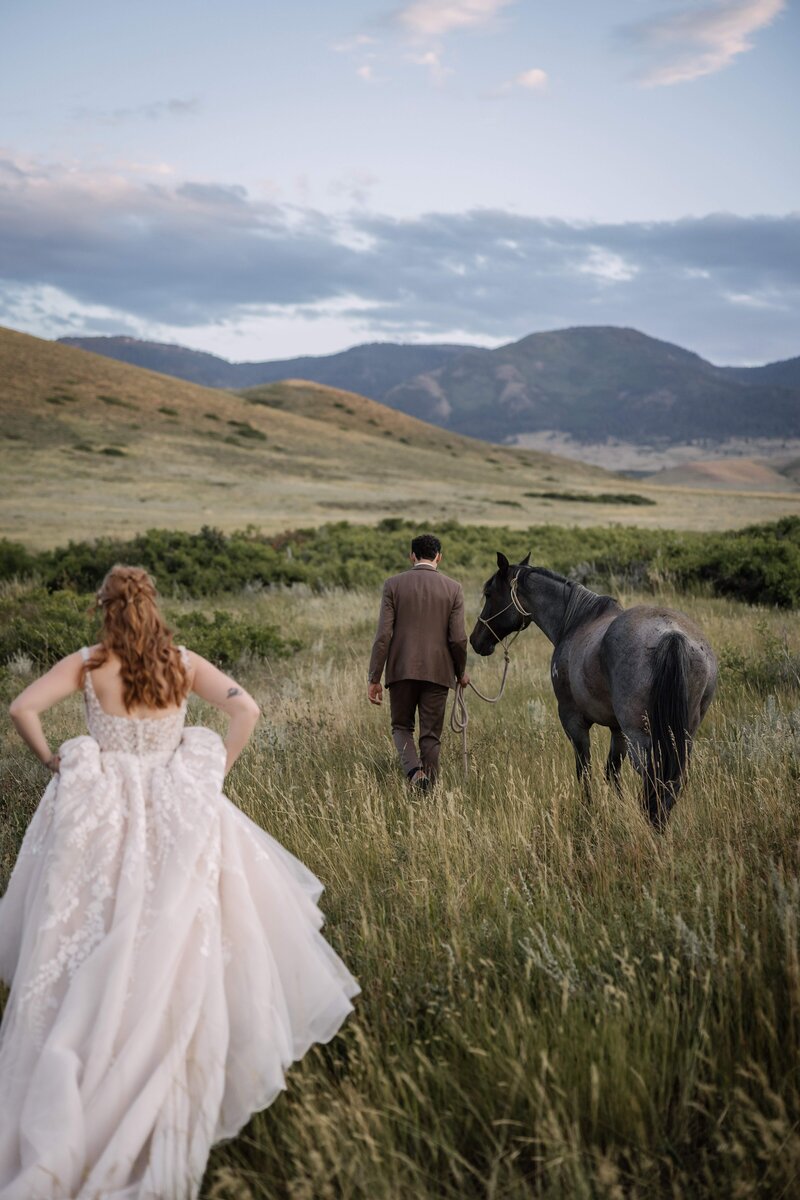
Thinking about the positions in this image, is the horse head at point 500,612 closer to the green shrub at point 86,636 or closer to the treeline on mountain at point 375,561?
the green shrub at point 86,636

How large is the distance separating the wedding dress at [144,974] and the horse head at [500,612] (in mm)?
4316

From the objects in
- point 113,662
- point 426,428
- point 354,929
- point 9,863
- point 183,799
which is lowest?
point 9,863

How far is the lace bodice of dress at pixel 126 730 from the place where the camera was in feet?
11.3

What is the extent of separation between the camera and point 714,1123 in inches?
102

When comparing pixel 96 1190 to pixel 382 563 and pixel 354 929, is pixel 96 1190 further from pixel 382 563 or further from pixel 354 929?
pixel 382 563

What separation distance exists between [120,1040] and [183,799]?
805 millimetres

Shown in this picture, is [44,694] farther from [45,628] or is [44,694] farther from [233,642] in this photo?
[45,628]

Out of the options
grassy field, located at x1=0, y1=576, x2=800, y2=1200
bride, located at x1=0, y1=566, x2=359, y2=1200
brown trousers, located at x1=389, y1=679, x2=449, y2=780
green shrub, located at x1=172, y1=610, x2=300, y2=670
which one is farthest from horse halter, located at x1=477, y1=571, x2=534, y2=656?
green shrub, located at x1=172, y1=610, x2=300, y2=670

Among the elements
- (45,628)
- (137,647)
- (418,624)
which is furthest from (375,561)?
(137,647)

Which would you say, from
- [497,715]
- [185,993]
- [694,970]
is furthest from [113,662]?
[497,715]

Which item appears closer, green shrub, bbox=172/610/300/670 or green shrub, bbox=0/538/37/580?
green shrub, bbox=172/610/300/670

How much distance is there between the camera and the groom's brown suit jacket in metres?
6.67

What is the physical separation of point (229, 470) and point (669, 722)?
52.4 metres

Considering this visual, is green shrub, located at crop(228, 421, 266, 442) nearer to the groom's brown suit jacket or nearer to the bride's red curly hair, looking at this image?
the groom's brown suit jacket
